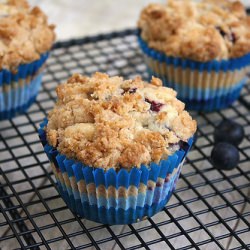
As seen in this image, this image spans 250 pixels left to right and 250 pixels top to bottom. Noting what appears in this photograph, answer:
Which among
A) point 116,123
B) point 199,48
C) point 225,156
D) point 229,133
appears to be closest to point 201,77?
point 199,48

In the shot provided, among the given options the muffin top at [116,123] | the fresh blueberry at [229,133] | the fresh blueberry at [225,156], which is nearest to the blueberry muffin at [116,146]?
the muffin top at [116,123]

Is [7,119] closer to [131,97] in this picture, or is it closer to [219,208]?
[131,97]

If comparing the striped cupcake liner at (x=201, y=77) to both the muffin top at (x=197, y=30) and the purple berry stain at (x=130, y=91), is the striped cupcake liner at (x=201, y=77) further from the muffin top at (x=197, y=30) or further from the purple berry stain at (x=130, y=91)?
the purple berry stain at (x=130, y=91)

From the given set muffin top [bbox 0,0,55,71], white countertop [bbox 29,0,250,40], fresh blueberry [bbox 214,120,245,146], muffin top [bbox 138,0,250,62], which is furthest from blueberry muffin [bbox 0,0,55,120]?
white countertop [bbox 29,0,250,40]

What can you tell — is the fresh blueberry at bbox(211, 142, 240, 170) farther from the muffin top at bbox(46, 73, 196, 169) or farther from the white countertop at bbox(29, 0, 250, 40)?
the white countertop at bbox(29, 0, 250, 40)

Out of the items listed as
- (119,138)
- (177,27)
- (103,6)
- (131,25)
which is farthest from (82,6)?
(119,138)
